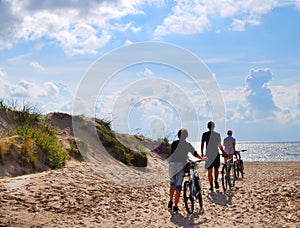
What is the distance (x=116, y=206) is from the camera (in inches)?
470

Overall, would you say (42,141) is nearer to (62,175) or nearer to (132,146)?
(62,175)

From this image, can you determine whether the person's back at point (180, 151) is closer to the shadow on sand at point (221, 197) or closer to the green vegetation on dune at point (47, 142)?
the shadow on sand at point (221, 197)

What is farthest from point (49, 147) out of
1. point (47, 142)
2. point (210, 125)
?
point (210, 125)

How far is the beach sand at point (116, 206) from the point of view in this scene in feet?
33.7

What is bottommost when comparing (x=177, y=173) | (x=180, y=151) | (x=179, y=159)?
(x=177, y=173)

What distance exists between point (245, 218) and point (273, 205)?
1742 mm

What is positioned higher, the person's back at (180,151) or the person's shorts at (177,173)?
the person's back at (180,151)

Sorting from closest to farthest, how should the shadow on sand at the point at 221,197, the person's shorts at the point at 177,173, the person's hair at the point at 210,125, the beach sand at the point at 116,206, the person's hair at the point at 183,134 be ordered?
the beach sand at the point at 116,206
the person's shorts at the point at 177,173
the person's hair at the point at 183,134
the shadow on sand at the point at 221,197
the person's hair at the point at 210,125

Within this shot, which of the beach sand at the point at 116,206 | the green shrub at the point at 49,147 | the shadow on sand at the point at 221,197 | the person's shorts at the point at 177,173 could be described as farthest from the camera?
the green shrub at the point at 49,147

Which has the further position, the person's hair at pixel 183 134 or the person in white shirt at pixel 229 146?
the person in white shirt at pixel 229 146

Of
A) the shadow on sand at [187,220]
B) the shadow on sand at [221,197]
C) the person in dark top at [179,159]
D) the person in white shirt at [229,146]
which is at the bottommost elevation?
the shadow on sand at [187,220]

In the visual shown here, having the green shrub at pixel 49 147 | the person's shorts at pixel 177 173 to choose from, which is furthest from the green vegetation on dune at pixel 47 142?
the person's shorts at pixel 177 173

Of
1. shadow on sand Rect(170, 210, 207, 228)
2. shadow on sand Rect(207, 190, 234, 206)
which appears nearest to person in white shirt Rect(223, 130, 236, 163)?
shadow on sand Rect(207, 190, 234, 206)

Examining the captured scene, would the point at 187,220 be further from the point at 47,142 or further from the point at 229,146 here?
the point at 47,142
